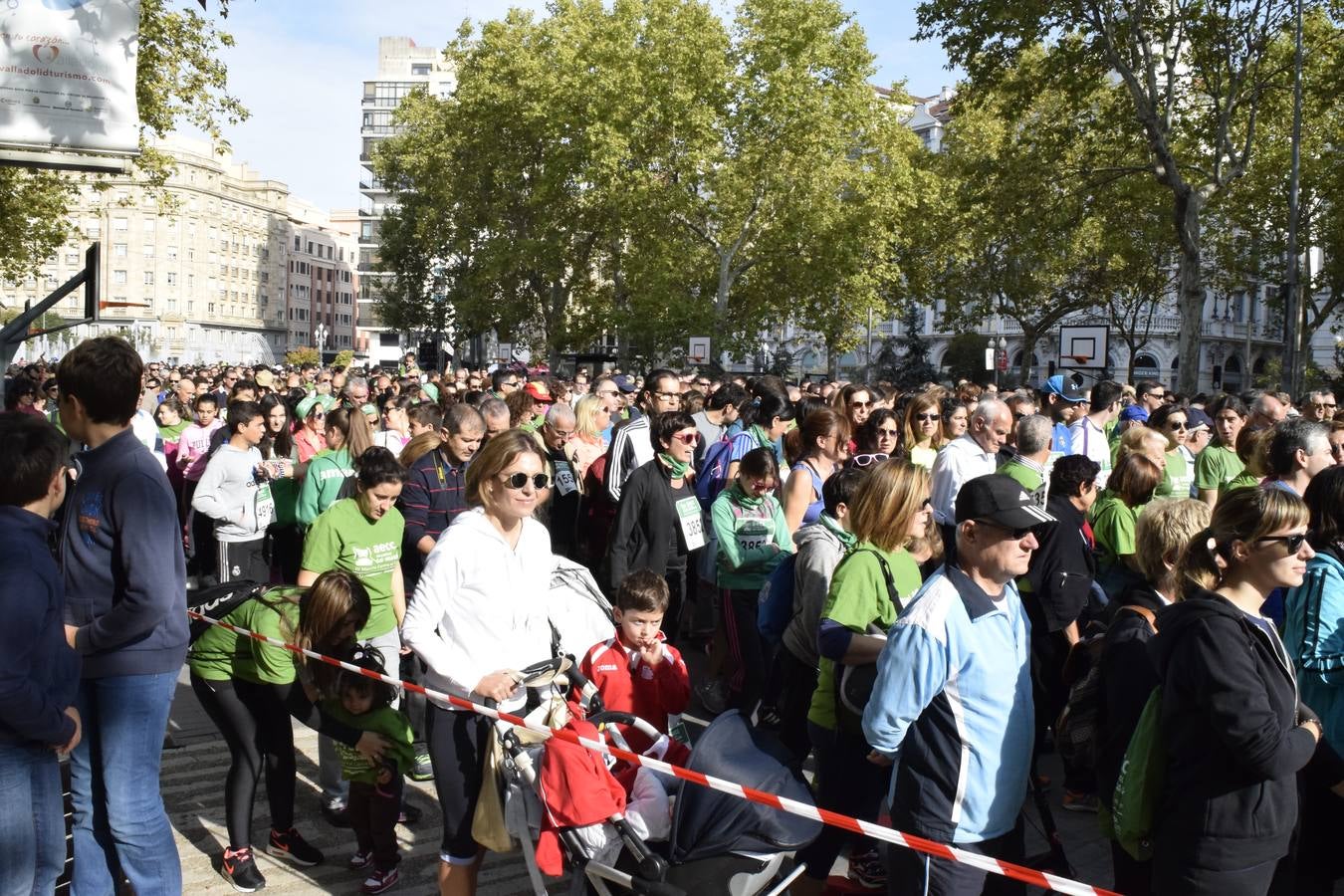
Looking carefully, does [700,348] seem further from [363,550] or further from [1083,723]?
[1083,723]

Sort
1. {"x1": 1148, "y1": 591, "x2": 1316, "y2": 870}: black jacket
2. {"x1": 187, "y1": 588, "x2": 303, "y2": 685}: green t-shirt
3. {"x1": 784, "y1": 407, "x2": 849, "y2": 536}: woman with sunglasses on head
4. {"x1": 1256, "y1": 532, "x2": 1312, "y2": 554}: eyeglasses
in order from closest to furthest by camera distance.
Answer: {"x1": 1148, "y1": 591, "x2": 1316, "y2": 870}: black jacket
{"x1": 1256, "y1": 532, "x2": 1312, "y2": 554}: eyeglasses
{"x1": 187, "y1": 588, "x2": 303, "y2": 685}: green t-shirt
{"x1": 784, "y1": 407, "x2": 849, "y2": 536}: woman with sunglasses on head

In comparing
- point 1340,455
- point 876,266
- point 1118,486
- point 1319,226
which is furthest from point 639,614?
point 1319,226

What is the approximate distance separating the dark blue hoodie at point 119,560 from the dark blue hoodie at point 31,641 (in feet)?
0.77

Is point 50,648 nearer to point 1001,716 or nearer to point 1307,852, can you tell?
point 1001,716

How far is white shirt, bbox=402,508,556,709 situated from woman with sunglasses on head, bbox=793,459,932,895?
108cm

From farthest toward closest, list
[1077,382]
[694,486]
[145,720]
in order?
[1077,382], [694,486], [145,720]

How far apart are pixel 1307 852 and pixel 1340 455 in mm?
4872

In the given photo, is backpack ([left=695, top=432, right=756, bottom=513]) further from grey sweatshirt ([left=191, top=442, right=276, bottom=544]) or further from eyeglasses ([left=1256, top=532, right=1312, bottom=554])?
eyeglasses ([left=1256, top=532, right=1312, bottom=554])

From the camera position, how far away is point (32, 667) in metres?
3.32

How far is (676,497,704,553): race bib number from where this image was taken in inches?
277

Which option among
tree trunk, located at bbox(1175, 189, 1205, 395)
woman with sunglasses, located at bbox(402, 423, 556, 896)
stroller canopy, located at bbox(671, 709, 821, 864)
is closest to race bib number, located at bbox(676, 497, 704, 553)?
woman with sunglasses, located at bbox(402, 423, 556, 896)

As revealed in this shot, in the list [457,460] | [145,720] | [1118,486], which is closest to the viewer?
[145,720]

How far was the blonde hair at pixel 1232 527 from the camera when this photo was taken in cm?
324

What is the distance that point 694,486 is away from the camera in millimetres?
8453
